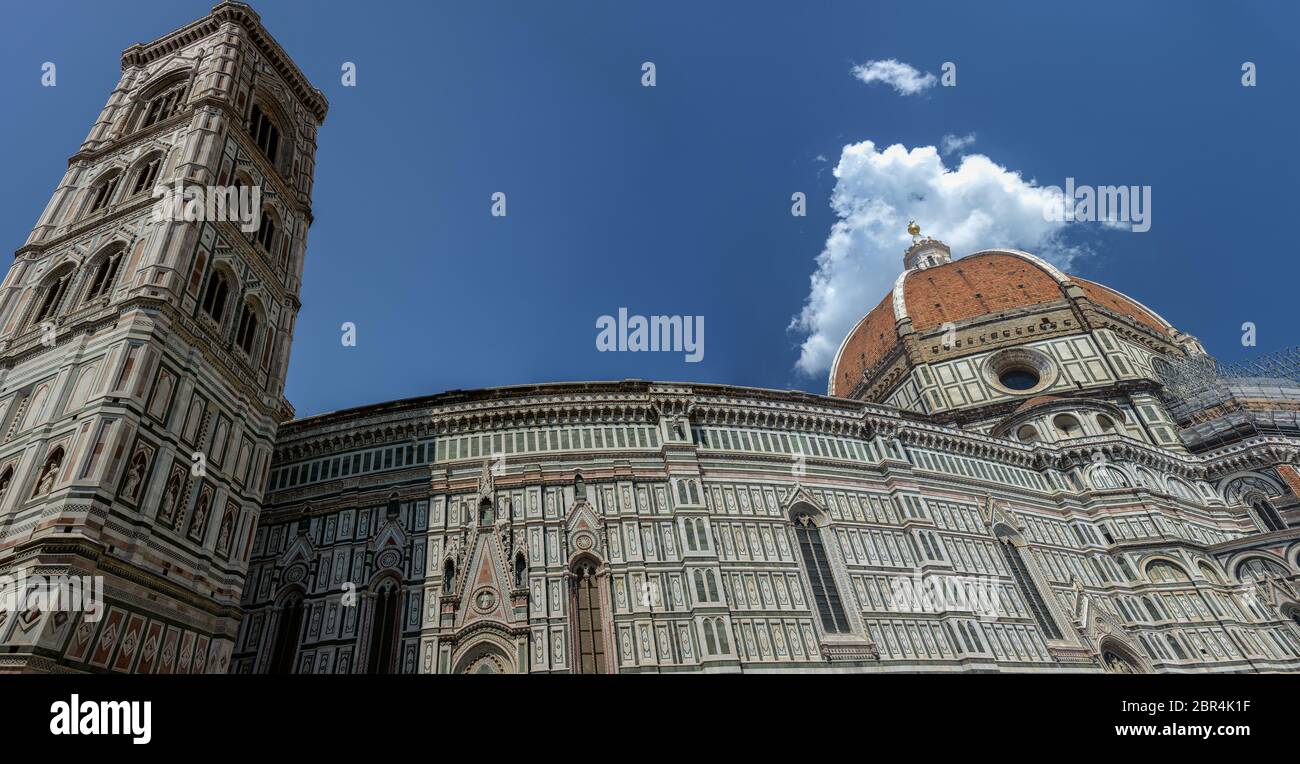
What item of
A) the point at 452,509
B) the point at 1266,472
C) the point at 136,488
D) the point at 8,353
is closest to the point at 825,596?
the point at 452,509

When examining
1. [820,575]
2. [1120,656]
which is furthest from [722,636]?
[1120,656]

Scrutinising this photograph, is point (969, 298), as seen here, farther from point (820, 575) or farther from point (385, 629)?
point (385, 629)

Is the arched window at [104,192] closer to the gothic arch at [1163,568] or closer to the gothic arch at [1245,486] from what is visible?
the gothic arch at [1163,568]

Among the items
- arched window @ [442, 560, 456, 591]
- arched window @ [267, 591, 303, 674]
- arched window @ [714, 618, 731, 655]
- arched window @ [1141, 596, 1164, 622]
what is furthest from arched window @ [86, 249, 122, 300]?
arched window @ [1141, 596, 1164, 622]

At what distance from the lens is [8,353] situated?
66.2ft

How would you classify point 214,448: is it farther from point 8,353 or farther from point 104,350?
point 8,353

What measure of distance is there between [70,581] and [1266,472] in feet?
177

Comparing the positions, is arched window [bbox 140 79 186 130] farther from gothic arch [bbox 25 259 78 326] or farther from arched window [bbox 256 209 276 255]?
gothic arch [bbox 25 259 78 326]

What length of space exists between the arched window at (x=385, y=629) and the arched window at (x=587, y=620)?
19.4ft

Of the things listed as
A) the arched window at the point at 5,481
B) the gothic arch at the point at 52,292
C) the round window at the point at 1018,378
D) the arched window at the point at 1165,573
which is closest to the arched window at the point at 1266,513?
the arched window at the point at 1165,573

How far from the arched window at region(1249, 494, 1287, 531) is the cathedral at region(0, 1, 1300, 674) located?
0.28 m

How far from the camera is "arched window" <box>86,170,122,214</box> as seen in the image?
23.9 m

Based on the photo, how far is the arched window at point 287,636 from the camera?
22.0 meters

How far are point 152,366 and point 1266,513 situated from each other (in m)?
52.9
